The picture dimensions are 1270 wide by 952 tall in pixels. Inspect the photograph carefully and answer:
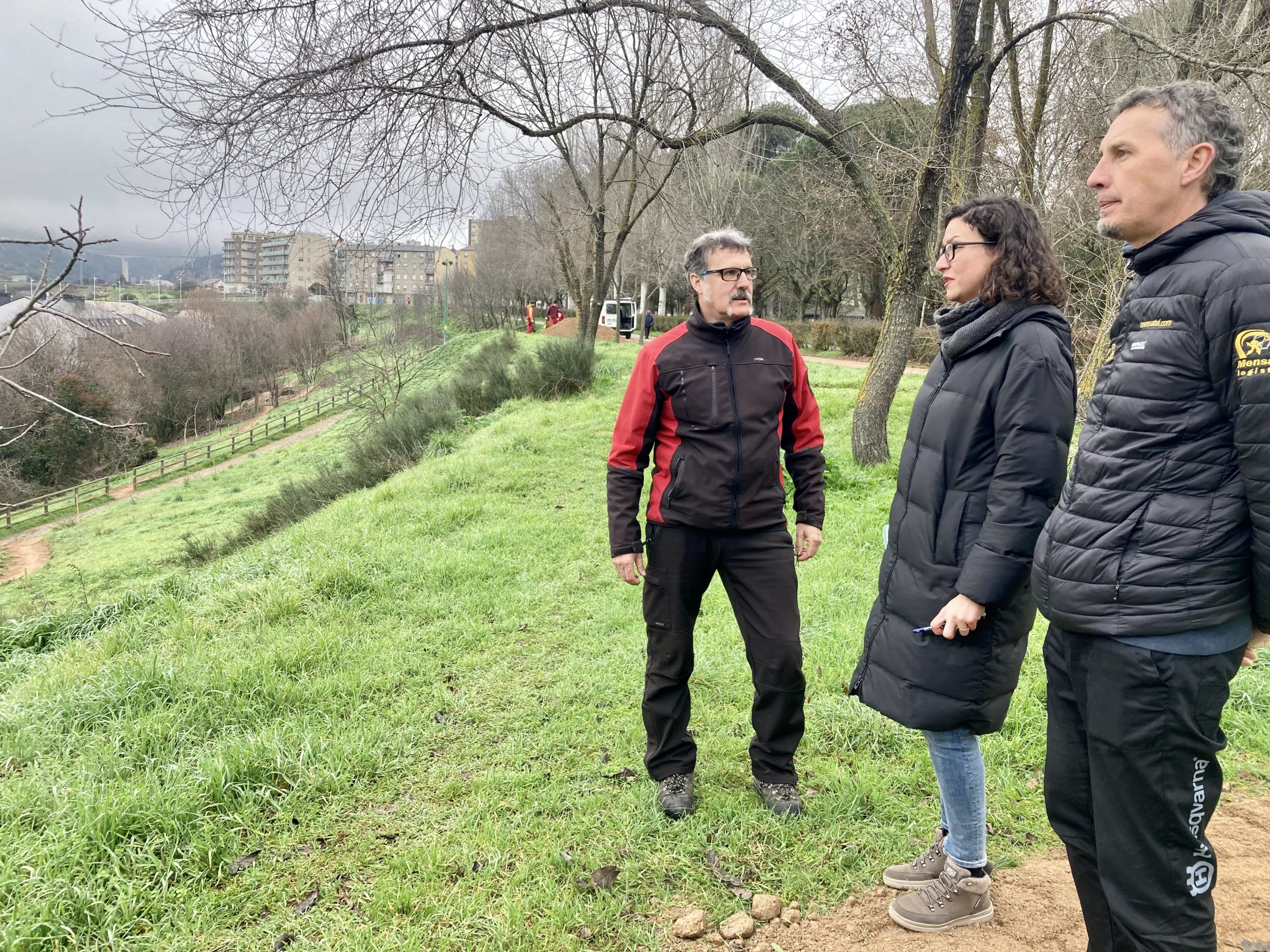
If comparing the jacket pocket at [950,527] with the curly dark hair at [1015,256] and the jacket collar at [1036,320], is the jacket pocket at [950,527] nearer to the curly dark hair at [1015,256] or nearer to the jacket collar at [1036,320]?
the jacket collar at [1036,320]

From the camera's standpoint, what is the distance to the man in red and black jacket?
2914 mm

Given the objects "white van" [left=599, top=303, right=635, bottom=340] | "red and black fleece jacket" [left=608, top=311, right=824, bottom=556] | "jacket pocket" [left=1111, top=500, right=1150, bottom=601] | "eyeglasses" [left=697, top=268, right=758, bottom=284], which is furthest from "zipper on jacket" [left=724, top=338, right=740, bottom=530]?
"white van" [left=599, top=303, right=635, bottom=340]

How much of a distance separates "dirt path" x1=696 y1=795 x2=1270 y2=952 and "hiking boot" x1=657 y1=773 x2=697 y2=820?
0.60 metres

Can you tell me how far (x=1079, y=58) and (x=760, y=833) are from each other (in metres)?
10.0

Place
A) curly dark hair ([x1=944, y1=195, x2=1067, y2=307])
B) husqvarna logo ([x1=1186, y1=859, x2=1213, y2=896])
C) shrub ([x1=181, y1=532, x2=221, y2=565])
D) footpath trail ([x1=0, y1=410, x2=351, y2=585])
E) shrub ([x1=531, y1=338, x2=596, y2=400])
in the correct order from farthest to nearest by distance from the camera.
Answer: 1. footpath trail ([x1=0, y1=410, x2=351, y2=585])
2. shrub ([x1=531, y1=338, x2=596, y2=400])
3. shrub ([x1=181, y1=532, x2=221, y2=565])
4. curly dark hair ([x1=944, y1=195, x2=1067, y2=307])
5. husqvarna logo ([x1=1186, y1=859, x2=1213, y2=896])

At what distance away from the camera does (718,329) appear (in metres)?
2.97

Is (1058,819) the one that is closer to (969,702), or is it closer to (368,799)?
(969,702)

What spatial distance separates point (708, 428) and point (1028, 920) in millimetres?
1939

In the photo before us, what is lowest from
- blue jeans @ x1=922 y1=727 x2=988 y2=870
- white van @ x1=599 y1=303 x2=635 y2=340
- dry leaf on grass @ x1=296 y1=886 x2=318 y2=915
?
dry leaf on grass @ x1=296 y1=886 x2=318 y2=915

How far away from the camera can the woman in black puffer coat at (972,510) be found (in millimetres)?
2051

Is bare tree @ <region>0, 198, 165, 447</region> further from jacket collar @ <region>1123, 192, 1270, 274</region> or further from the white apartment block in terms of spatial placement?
jacket collar @ <region>1123, 192, 1270, 274</region>

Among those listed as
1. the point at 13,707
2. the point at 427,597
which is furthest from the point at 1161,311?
the point at 13,707

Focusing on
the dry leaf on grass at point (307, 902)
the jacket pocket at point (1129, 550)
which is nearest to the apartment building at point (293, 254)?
the dry leaf on grass at point (307, 902)

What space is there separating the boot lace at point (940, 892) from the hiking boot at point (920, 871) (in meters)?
0.15
